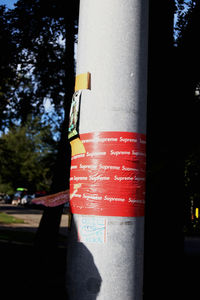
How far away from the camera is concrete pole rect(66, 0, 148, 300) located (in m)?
2.15

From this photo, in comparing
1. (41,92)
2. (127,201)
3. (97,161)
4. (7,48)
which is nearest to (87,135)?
(97,161)

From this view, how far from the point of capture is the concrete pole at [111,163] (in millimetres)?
2150

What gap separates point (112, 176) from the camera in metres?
2.22

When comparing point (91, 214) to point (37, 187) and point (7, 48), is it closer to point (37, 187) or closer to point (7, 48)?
point (7, 48)

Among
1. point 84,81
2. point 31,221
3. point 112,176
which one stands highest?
point 84,81

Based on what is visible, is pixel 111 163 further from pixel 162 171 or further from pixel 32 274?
pixel 32 274

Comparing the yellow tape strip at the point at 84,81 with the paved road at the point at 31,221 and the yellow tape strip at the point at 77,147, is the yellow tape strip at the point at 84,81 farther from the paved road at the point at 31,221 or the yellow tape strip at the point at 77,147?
the paved road at the point at 31,221

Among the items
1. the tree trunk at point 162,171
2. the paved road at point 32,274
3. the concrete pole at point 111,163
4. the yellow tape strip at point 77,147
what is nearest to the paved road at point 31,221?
the paved road at point 32,274

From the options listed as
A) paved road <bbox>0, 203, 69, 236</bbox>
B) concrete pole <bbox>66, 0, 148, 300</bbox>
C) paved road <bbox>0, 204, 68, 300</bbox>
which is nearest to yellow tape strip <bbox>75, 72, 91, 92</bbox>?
concrete pole <bbox>66, 0, 148, 300</bbox>

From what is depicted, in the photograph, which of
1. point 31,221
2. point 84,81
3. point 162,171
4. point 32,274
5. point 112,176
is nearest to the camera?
point 112,176

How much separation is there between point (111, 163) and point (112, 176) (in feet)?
0.27

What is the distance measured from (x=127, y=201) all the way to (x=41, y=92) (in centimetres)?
1205

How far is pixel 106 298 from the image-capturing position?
213cm

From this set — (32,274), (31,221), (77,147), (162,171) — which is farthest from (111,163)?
(31,221)
